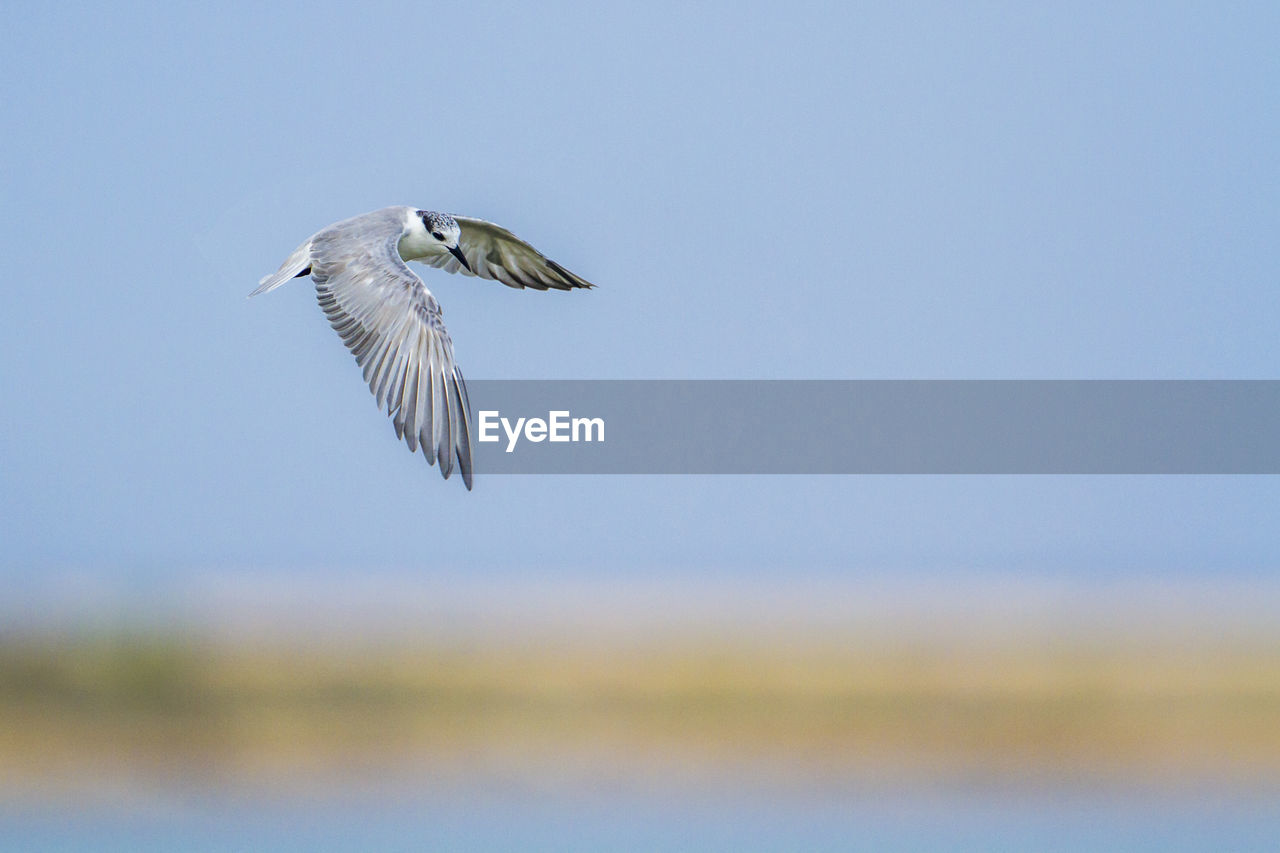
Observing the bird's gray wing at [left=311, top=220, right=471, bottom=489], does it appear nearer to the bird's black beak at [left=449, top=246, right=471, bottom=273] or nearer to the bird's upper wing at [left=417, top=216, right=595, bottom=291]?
the bird's black beak at [left=449, top=246, right=471, bottom=273]

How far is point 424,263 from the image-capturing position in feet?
13.7

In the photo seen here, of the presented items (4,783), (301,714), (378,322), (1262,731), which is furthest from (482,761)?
(378,322)

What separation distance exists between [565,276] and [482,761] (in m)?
4.83

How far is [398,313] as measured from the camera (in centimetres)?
344

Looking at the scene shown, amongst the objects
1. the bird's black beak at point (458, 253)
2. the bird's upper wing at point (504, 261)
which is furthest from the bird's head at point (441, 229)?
the bird's upper wing at point (504, 261)

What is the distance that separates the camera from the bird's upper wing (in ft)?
13.6

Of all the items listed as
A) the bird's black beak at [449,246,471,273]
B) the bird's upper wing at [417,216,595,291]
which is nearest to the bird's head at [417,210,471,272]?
the bird's black beak at [449,246,471,273]

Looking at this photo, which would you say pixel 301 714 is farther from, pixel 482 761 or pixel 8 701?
pixel 8 701

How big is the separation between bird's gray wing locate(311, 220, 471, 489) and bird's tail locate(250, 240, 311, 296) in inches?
1.7

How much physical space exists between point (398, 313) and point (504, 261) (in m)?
0.83

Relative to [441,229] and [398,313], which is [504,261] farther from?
[398,313]

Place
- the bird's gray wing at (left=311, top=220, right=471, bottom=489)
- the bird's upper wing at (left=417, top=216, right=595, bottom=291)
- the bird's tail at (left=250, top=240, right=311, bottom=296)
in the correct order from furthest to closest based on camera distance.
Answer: the bird's upper wing at (left=417, top=216, right=595, bottom=291)
the bird's tail at (left=250, top=240, right=311, bottom=296)
the bird's gray wing at (left=311, top=220, right=471, bottom=489)

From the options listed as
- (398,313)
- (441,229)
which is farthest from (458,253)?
(398,313)

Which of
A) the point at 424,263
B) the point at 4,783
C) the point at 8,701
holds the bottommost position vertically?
the point at 4,783
